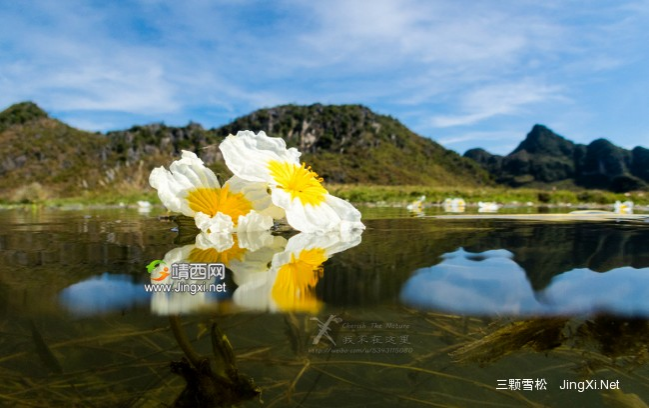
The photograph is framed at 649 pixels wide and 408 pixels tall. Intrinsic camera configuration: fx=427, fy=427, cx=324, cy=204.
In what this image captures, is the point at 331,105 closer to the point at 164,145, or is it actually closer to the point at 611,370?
the point at 164,145

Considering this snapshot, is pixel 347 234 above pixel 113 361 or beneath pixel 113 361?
above

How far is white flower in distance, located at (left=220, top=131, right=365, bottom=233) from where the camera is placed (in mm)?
1526

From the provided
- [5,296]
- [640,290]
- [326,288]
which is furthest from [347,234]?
[5,296]

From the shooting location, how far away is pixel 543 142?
85062 mm

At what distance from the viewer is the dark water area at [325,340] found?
2.06 feet

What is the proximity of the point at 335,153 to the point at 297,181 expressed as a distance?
7292cm

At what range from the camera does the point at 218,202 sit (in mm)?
1625

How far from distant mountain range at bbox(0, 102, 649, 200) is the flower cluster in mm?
47698

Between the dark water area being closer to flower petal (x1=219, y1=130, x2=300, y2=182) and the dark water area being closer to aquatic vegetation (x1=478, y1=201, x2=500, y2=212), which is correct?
flower petal (x1=219, y1=130, x2=300, y2=182)

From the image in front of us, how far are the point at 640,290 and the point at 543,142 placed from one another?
313 feet
